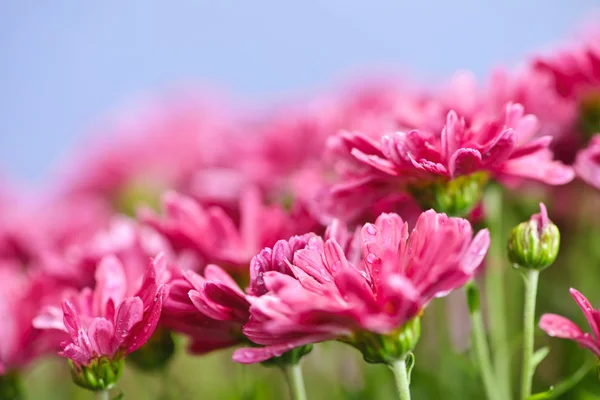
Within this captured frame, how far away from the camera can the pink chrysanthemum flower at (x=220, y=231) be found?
1.36ft

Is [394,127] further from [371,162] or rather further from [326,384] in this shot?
[326,384]

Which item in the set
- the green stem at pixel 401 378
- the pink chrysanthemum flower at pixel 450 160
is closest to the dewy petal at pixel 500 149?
Result: the pink chrysanthemum flower at pixel 450 160

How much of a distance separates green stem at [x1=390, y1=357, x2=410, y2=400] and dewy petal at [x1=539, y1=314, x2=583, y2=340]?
2.4 inches

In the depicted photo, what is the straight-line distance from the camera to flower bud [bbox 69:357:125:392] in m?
0.33

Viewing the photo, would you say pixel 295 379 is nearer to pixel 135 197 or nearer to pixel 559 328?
pixel 559 328

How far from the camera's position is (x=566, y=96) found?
0.46 meters

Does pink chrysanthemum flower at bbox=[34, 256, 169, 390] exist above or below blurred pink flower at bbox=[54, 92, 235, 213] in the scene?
above

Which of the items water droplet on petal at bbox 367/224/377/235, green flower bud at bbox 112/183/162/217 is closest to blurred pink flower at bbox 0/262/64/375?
water droplet on petal at bbox 367/224/377/235

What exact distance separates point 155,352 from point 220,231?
0.08m

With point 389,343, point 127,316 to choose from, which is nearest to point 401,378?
point 389,343

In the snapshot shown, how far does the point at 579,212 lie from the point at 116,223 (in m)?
0.39

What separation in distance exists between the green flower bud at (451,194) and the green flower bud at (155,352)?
0.16m

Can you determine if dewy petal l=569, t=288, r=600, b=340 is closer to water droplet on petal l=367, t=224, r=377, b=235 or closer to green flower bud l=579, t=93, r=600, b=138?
water droplet on petal l=367, t=224, r=377, b=235

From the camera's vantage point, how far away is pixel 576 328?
0.30 meters
